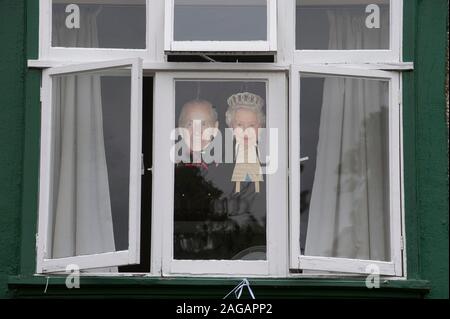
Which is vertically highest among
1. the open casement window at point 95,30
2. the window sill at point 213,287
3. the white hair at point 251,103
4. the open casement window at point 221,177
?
the open casement window at point 95,30

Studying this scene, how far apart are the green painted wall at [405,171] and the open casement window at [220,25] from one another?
0.77 m

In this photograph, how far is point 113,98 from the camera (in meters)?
6.78

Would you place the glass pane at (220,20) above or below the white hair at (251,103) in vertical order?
above

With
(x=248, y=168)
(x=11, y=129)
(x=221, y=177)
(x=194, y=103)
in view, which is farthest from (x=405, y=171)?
(x=11, y=129)

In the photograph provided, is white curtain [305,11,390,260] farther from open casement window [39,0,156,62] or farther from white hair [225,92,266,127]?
open casement window [39,0,156,62]

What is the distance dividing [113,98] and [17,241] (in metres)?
0.95

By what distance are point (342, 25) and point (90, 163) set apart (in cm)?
162

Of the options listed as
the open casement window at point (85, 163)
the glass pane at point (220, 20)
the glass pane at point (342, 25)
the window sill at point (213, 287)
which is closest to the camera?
the window sill at point (213, 287)

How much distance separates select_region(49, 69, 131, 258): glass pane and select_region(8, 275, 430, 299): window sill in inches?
7.6

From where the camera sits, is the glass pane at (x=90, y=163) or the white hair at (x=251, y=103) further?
the white hair at (x=251, y=103)

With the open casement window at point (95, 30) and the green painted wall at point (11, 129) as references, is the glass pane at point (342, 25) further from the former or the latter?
the green painted wall at point (11, 129)

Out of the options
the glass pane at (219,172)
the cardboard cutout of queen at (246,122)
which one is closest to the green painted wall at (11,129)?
the glass pane at (219,172)

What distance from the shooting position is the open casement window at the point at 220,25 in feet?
21.9

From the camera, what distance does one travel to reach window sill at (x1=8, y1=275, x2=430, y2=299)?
21.4 feet
